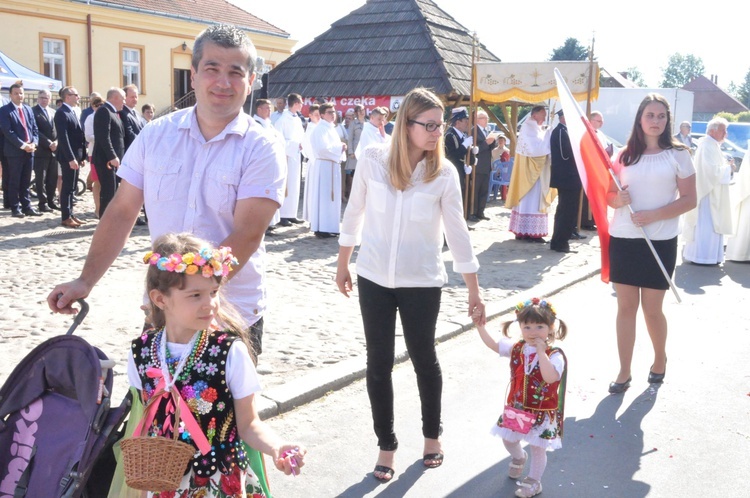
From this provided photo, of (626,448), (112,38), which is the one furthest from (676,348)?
(112,38)

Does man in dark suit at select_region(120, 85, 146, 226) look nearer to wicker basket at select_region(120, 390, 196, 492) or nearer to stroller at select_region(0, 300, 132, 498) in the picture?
stroller at select_region(0, 300, 132, 498)

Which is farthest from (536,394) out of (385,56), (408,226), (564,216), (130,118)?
(385,56)

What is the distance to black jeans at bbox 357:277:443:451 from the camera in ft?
13.9

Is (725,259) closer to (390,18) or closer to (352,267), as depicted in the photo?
(352,267)

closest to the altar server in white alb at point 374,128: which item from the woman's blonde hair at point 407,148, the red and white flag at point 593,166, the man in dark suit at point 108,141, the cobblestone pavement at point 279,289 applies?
the cobblestone pavement at point 279,289

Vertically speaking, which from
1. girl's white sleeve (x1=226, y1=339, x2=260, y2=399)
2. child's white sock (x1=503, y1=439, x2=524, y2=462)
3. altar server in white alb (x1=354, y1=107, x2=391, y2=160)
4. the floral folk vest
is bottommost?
child's white sock (x1=503, y1=439, x2=524, y2=462)

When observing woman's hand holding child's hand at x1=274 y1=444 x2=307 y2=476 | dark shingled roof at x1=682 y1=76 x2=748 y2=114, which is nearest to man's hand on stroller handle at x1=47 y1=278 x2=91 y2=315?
woman's hand holding child's hand at x1=274 y1=444 x2=307 y2=476

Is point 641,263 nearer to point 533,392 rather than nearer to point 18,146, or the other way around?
point 533,392

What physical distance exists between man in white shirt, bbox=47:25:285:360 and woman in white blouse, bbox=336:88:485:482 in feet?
3.31

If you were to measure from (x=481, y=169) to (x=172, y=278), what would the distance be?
13.2m

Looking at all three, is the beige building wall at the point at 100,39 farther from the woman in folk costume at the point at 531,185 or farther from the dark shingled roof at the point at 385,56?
the woman in folk costume at the point at 531,185

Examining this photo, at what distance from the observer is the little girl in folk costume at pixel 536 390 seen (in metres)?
4.09

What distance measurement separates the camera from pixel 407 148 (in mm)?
4191

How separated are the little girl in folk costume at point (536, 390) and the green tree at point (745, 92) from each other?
132 meters
